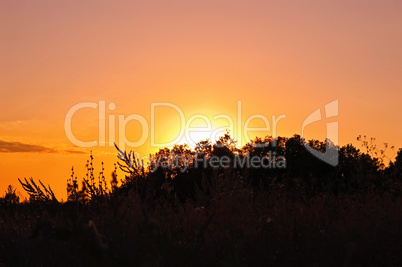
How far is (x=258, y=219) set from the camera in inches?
213

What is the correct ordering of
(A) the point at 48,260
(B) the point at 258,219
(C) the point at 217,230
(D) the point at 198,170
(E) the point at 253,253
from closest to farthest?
(A) the point at 48,260
(E) the point at 253,253
(C) the point at 217,230
(B) the point at 258,219
(D) the point at 198,170

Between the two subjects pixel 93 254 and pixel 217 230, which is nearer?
pixel 93 254

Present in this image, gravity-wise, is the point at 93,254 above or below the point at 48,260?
above

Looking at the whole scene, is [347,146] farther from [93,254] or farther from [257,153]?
[93,254]

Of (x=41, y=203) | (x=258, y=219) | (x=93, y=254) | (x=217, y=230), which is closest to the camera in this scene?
(x=93, y=254)

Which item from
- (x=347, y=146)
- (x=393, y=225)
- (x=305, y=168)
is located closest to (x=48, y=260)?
(x=393, y=225)

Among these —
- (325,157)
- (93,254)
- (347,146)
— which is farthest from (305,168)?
(93,254)

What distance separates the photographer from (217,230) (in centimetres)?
494

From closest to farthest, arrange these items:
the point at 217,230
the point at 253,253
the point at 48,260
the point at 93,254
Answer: the point at 93,254, the point at 48,260, the point at 253,253, the point at 217,230

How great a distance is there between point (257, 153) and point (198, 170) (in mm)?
8281

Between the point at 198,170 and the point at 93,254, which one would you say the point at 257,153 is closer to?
the point at 198,170

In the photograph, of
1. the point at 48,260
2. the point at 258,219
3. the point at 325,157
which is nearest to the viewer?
the point at 48,260

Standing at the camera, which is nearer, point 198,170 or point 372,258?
point 372,258

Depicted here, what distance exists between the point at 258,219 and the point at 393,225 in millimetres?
1446
